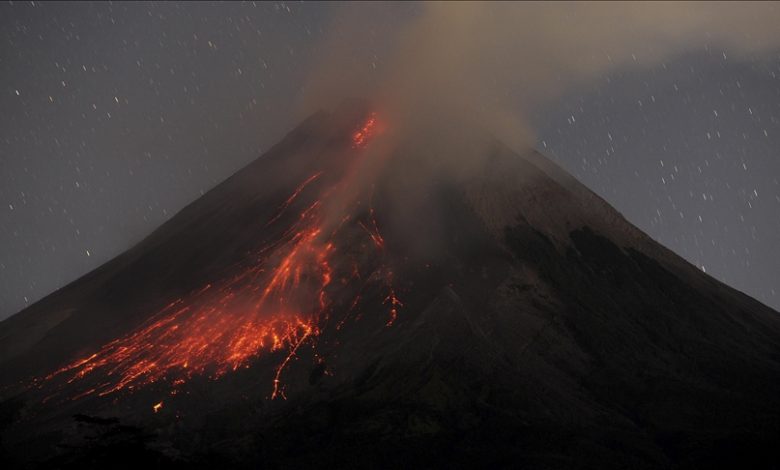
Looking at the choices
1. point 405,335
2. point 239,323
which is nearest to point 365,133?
point 239,323

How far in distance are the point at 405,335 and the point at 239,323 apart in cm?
1568

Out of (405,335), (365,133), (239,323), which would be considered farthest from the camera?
(365,133)

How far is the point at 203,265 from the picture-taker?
94.9 meters

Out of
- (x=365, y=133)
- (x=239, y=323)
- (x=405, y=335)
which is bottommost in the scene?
(x=405, y=335)

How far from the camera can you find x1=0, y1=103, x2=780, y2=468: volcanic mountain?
6562 cm

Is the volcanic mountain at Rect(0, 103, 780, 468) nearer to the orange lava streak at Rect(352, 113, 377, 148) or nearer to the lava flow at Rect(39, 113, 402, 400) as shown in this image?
the lava flow at Rect(39, 113, 402, 400)

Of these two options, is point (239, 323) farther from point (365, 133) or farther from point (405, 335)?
point (365, 133)

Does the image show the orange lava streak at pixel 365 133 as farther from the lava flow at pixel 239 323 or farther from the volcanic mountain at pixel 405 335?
the lava flow at pixel 239 323

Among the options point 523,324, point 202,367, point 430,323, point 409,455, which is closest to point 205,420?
point 202,367

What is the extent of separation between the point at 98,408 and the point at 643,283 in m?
52.7

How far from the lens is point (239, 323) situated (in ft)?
265

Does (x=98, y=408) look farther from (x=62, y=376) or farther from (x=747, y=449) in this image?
(x=747, y=449)

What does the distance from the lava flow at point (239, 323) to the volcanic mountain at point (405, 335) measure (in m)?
0.21

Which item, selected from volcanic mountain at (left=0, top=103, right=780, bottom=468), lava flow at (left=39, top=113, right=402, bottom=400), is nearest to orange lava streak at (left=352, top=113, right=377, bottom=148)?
volcanic mountain at (left=0, top=103, right=780, bottom=468)
